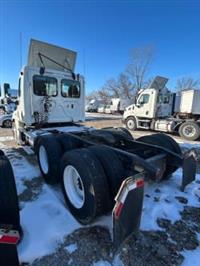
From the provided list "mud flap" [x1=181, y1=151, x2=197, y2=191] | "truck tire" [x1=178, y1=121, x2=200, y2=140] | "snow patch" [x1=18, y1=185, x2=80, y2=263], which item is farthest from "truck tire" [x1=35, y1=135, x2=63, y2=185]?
"truck tire" [x1=178, y1=121, x2=200, y2=140]

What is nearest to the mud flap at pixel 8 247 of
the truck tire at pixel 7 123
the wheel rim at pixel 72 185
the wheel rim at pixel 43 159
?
the wheel rim at pixel 72 185

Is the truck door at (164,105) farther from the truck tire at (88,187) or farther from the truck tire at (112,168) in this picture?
the truck tire at (88,187)

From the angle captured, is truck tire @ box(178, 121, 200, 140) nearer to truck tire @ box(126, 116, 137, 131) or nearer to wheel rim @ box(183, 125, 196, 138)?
wheel rim @ box(183, 125, 196, 138)

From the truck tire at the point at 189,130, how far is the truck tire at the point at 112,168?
26.7 ft

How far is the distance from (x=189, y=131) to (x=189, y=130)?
0.05m

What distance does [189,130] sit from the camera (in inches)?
375

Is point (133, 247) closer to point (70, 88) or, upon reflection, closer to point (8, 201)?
point (8, 201)

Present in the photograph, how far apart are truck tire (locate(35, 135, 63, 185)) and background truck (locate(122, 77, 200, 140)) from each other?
8136 mm

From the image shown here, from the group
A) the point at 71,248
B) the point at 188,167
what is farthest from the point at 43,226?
the point at 188,167

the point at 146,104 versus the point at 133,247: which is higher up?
the point at 146,104

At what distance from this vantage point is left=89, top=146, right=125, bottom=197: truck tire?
2408 millimetres

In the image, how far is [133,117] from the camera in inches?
489

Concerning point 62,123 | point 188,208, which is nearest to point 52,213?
point 188,208

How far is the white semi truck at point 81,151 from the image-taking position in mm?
2244
